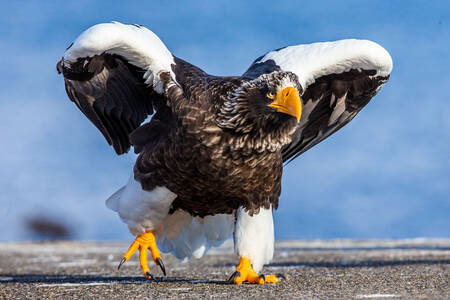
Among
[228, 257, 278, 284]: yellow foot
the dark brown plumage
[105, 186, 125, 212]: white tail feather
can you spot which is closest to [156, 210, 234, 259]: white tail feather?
the dark brown plumage

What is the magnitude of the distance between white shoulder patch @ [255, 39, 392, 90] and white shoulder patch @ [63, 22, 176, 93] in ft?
3.63

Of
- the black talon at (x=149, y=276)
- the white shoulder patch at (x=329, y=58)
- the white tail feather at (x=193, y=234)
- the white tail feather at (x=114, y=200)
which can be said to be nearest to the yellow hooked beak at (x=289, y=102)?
the white shoulder patch at (x=329, y=58)

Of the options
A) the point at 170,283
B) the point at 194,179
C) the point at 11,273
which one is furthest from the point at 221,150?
the point at 11,273

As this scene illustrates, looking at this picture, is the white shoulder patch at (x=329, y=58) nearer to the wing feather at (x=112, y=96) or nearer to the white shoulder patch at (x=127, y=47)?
the white shoulder patch at (x=127, y=47)

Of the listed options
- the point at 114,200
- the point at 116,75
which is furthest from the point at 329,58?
the point at 114,200

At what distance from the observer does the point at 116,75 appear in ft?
20.6

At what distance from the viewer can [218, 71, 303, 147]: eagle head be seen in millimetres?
5035

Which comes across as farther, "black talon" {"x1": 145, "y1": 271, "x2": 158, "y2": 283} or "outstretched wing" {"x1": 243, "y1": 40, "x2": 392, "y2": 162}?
"outstretched wing" {"x1": 243, "y1": 40, "x2": 392, "y2": 162}

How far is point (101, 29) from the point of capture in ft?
18.3

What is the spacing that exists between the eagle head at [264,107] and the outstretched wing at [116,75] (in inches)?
32.0

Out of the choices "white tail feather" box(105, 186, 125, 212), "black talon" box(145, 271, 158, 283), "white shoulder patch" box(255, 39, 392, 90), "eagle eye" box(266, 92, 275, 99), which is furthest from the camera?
"white tail feather" box(105, 186, 125, 212)

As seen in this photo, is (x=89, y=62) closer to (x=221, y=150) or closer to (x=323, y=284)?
(x=221, y=150)

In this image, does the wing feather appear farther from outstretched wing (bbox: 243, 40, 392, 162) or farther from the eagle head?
outstretched wing (bbox: 243, 40, 392, 162)

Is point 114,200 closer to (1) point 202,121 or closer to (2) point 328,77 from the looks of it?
(1) point 202,121
